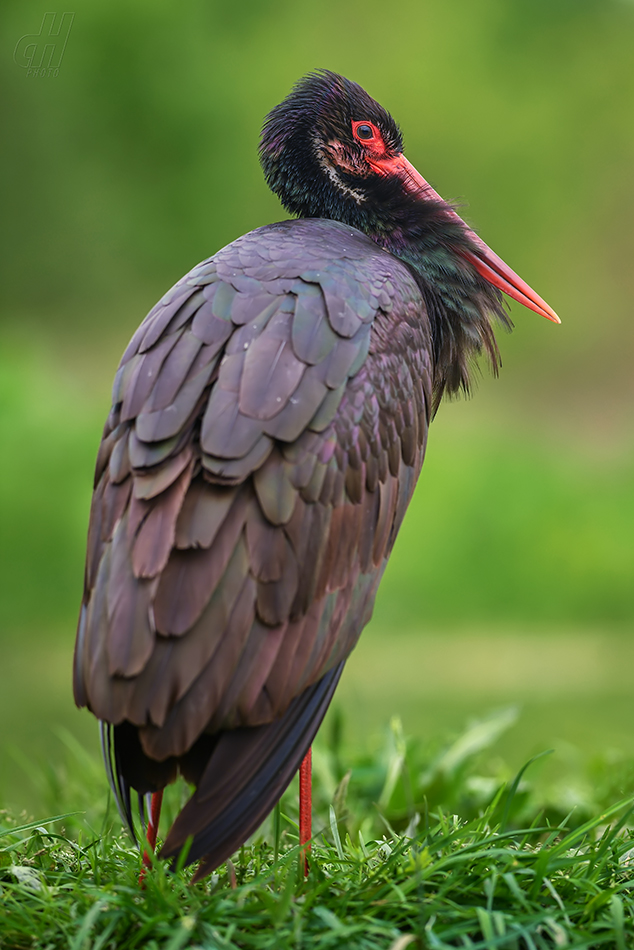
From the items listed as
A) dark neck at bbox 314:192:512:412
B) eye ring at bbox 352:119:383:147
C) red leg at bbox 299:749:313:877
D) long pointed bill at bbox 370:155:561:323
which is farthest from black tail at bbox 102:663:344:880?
eye ring at bbox 352:119:383:147

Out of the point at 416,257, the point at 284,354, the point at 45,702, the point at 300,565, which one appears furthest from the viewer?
the point at 45,702

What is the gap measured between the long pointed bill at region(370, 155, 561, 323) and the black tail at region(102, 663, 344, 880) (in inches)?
43.4

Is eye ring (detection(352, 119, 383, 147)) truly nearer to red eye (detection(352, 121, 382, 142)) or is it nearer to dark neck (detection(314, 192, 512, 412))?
red eye (detection(352, 121, 382, 142))

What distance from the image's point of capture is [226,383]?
159cm

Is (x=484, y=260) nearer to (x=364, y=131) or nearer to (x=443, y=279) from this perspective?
(x=443, y=279)

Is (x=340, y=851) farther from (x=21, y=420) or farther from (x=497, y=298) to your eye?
(x=21, y=420)

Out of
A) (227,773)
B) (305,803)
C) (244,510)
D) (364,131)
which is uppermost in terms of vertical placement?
(364,131)

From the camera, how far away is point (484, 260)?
217 cm

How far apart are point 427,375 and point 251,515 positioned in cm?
58

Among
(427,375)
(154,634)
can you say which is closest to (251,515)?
(154,634)

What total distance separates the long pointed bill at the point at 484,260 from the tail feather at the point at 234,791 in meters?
1.18

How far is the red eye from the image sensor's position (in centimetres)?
223

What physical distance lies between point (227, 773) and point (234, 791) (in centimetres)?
3

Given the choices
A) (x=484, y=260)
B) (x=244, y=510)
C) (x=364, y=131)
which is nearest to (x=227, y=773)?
(x=244, y=510)
